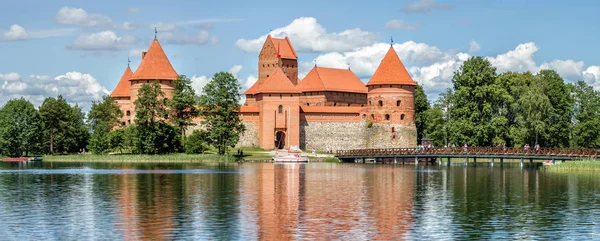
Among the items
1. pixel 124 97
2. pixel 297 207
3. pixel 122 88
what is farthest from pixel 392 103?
pixel 297 207

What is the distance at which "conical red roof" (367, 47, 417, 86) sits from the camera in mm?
64250

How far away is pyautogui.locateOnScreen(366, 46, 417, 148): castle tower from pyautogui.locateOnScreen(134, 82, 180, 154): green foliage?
627 inches

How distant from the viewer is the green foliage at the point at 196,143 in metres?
56.8

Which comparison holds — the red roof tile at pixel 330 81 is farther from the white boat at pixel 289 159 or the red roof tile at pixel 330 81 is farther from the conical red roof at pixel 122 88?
the white boat at pixel 289 159

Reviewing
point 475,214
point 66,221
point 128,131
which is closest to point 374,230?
point 475,214

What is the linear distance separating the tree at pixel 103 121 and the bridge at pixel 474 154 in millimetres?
16286

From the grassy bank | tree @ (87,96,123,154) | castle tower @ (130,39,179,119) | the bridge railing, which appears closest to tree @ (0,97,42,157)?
tree @ (87,96,123,154)

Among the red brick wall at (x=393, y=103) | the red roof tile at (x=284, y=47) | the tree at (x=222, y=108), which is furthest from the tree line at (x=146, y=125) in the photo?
the red roof tile at (x=284, y=47)

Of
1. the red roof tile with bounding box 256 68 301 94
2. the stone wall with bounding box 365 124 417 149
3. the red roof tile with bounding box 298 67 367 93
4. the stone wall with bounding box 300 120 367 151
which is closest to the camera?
the red roof tile with bounding box 256 68 301 94

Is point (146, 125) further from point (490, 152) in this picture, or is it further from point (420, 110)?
point (420, 110)

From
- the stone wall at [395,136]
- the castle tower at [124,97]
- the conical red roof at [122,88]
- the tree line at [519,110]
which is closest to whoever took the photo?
the tree line at [519,110]

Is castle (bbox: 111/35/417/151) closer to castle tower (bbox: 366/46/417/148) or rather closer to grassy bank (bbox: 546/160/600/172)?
castle tower (bbox: 366/46/417/148)

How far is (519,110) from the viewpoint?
5700 centimetres

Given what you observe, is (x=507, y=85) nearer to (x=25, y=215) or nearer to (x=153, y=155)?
(x=153, y=155)
